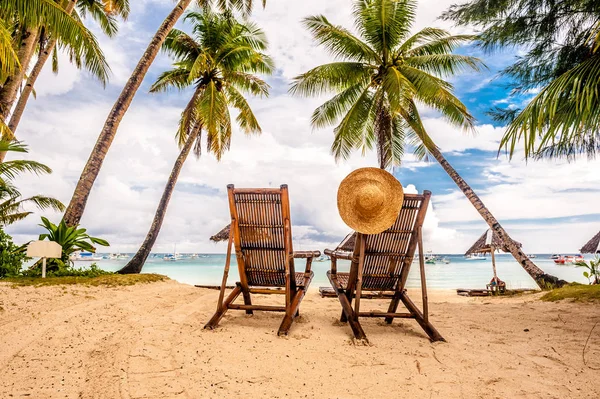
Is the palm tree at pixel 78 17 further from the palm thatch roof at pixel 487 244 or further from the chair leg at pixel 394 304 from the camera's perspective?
the palm thatch roof at pixel 487 244

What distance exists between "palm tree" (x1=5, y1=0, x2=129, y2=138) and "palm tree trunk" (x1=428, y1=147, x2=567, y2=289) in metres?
9.52

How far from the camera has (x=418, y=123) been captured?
10398 mm

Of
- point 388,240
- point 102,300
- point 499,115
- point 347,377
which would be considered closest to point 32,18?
point 102,300

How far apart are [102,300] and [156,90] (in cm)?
942

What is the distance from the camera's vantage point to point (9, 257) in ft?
19.7

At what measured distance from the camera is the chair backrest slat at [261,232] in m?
3.50

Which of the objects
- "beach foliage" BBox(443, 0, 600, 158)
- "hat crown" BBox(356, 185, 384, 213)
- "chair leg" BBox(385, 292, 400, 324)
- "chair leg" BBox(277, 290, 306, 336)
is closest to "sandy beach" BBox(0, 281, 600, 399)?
"chair leg" BBox(277, 290, 306, 336)

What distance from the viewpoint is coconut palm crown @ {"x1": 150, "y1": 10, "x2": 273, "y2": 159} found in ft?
35.8

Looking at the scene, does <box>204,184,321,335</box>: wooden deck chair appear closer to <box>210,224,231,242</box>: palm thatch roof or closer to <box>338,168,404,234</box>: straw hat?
<box>338,168,404,234</box>: straw hat

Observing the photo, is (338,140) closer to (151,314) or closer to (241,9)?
(241,9)

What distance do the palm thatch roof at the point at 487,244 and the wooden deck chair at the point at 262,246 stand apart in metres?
9.54

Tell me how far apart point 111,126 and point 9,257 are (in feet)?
10.6

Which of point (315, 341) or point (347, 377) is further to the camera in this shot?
point (315, 341)

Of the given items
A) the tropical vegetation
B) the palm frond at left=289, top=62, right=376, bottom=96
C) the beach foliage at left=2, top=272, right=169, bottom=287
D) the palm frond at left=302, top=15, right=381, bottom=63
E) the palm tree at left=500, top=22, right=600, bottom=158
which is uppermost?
the palm frond at left=302, top=15, right=381, bottom=63
